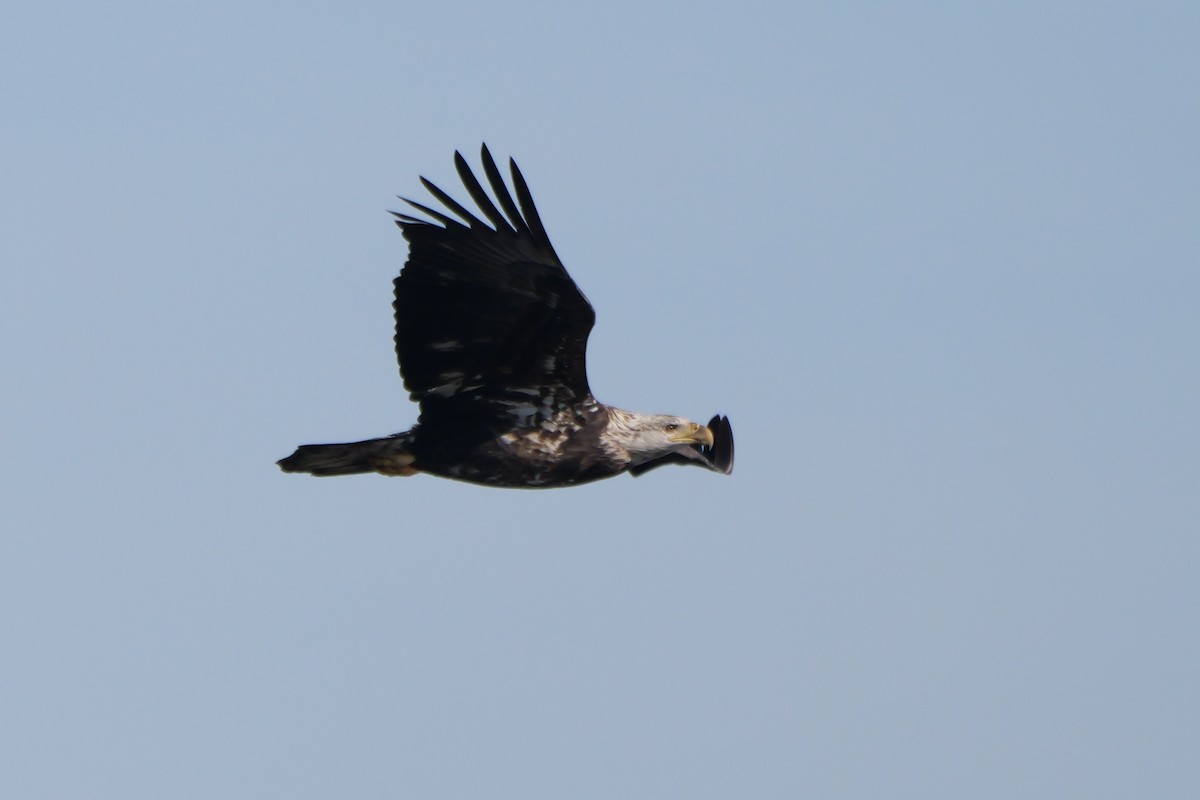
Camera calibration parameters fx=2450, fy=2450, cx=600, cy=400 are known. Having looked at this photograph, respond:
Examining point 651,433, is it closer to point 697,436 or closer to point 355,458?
point 697,436

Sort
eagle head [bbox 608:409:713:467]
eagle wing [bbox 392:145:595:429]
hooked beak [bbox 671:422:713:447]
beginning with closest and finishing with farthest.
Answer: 1. eagle wing [bbox 392:145:595:429]
2. eagle head [bbox 608:409:713:467]
3. hooked beak [bbox 671:422:713:447]

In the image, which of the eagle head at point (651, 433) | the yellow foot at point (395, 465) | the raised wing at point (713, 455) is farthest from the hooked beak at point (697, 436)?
the yellow foot at point (395, 465)

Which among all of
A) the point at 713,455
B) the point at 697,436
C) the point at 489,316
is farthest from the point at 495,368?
the point at 713,455

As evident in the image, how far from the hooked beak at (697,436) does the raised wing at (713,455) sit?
72cm

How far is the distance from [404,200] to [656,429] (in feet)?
9.67

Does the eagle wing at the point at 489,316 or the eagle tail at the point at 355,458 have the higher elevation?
the eagle wing at the point at 489,316

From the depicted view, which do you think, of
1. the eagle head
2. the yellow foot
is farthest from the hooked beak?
the yellow foot

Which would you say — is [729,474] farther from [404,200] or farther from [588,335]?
[404,200]

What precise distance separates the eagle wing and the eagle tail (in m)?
0.33

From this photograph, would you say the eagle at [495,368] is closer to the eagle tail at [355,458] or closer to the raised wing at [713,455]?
the eagle tail at [355,458]

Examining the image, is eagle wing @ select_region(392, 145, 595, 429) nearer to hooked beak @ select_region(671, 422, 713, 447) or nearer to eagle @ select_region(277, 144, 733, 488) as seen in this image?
eagle @ select_region(277, 144, 733, 488)

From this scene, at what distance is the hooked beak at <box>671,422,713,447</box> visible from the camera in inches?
781

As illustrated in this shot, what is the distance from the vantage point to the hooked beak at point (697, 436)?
19.8m

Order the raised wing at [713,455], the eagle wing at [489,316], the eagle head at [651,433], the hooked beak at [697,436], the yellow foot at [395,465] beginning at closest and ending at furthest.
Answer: the eagle wing at [489,316]
the yellow foot at [395,465]
the eagle head at [651,433]
the hooked beak at [697,436]
the raised wing at [713,455]
